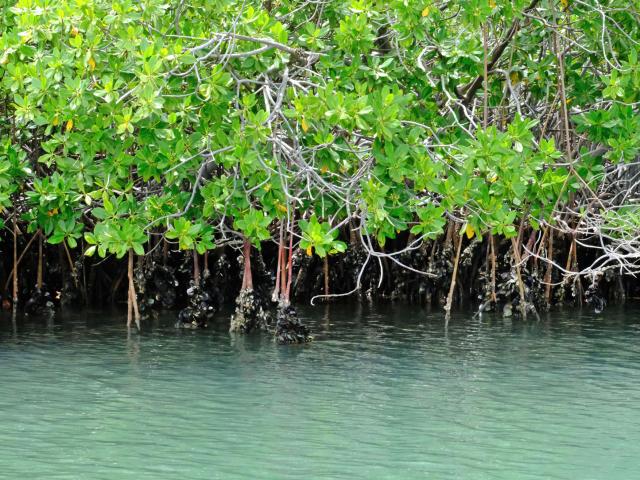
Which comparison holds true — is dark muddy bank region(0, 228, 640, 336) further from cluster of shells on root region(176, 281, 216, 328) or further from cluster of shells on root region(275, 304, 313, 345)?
cluster of shells on root region(275, 304, 313, 345)

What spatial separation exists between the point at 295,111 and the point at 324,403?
71.4 inches

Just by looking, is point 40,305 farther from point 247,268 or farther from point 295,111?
point 295,111

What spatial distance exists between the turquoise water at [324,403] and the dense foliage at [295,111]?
2.84 feet

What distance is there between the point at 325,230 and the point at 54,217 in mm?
2133

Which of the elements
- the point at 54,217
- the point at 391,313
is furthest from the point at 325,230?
the point at 391,313

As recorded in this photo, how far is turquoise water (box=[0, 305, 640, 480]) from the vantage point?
6.06 m

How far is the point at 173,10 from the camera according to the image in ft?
28.9

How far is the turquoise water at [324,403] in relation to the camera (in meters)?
6.06

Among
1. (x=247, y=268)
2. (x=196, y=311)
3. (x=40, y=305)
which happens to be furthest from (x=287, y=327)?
(x=40, y=305)

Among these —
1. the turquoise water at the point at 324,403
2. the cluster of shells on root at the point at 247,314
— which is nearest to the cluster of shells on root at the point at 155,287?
the turquoise water at the point at 324,403

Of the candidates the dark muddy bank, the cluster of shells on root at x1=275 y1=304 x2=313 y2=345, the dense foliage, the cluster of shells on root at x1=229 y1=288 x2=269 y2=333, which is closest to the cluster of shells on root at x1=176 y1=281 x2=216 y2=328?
the dark muddy bank

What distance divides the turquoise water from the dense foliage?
86 centimetres

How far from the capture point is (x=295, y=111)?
26.3ft

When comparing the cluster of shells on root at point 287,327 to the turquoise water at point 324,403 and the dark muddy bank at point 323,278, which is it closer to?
the turquoise water at point 324,403
